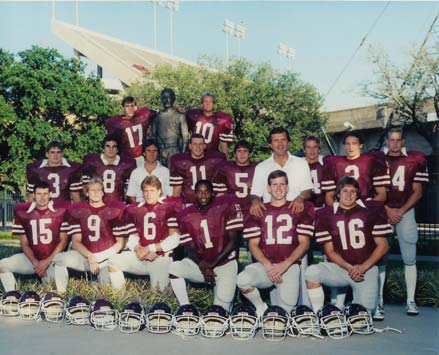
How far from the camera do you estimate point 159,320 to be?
5.71 m

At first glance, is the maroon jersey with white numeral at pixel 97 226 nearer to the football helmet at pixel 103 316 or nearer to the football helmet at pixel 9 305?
the football helmet at pixel 9 305

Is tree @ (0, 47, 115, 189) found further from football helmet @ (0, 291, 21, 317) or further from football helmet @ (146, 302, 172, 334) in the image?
football helmet @ (146, 302, 172, 334)

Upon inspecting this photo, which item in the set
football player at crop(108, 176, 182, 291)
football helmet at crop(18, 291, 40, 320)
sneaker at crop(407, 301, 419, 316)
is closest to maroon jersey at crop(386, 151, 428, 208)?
sneaker at crop(407, 301, 419, 316)

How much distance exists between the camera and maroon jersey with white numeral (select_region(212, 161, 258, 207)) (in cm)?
764

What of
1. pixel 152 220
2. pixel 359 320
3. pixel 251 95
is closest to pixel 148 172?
pixel 152 220

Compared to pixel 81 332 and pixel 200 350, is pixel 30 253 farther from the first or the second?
pixel 200 350

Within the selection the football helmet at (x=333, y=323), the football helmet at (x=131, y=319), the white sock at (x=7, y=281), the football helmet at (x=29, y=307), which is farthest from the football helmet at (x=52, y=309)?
the football helmet at (x=333, y=323)

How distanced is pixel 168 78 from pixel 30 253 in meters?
22.7

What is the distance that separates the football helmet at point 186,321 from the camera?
5.62 meters

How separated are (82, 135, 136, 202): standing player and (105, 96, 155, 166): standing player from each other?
406mm

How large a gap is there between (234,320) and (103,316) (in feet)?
4.62

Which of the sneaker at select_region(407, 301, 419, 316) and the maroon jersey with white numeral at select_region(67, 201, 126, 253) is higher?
the maroon jersey with white numeral at select_region(67, 201, 126, 253)

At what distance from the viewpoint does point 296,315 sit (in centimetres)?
555

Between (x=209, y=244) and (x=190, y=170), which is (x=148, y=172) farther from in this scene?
(x=209, y=244)
